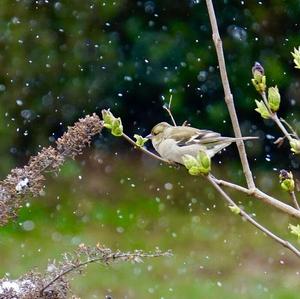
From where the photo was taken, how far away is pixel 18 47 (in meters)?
8.32

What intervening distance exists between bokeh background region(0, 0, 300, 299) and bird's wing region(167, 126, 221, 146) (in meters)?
3.71

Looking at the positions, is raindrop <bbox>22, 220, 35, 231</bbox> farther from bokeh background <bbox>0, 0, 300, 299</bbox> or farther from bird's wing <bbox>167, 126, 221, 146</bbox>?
bird's wing <bbox>167, 126, 221, 146</bbox>

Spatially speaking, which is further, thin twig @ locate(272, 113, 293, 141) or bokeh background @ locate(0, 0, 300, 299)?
bokeh background @ locate(0, 0, 300, 299)

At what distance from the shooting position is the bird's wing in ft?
12.9

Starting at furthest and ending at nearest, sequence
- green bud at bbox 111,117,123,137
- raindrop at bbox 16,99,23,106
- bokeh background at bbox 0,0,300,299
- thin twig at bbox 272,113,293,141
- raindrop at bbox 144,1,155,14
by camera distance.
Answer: raindrop at bbox 16,99,23,106 → raindrop at bbox 144,1,155,14 → bokeh background at bbox 0,0,300,299 → green bud at bbox 111,117,123,137 → thin twig at bbox 272,113,293,141

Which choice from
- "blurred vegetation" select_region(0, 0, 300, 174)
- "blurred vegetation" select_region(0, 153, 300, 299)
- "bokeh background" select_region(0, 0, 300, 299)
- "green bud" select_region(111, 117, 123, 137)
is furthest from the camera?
"blurred vegetation" select_region(0, 0, 300, 174)

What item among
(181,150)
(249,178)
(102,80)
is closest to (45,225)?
(102,80)

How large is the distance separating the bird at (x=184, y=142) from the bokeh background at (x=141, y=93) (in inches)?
145

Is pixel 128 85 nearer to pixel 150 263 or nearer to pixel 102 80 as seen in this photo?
pixel 102 80

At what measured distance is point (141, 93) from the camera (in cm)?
863

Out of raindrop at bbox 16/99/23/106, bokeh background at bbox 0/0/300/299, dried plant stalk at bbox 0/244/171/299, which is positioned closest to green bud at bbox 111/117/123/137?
dried plant stalk at bbox 0/244/171/299

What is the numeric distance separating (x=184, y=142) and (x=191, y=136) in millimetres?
54

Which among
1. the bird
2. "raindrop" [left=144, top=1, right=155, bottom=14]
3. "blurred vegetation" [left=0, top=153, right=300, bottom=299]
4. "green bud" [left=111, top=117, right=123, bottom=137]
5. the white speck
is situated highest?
"raindrop" [left=144, top=1, right=155, bottom=14]

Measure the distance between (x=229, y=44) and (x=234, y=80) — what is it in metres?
0.32
